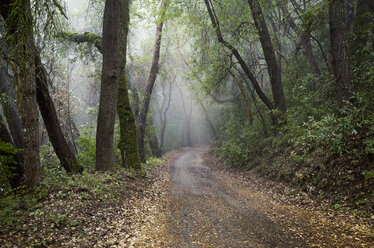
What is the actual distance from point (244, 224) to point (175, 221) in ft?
5.02

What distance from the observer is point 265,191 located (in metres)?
7.70

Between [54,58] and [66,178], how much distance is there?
8947 mm

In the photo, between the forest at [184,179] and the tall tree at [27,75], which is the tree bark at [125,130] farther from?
the tall tree at [27,75]

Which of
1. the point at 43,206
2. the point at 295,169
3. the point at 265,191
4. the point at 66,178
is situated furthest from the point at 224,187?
the point at 43,206

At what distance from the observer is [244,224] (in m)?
4.84

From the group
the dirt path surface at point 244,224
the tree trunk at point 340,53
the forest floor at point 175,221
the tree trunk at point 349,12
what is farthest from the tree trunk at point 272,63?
the tree trunk at point 349,12

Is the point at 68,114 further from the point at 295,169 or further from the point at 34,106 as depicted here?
the point at 295,169

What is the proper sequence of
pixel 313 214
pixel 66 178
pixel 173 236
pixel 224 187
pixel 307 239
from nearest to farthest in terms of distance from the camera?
pixel 307 239, pixel 173 236, pixel 313 214, pixel 66 178, pixel 224 187

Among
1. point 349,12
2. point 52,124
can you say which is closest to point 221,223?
point 52,124

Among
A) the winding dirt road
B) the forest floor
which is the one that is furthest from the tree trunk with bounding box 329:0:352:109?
the winding dirt road

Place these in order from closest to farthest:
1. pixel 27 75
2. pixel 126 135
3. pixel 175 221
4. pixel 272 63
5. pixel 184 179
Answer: pixel 27 75 < pixel 175 221 < pixel 126 135 < pixel 272 63 < pixel 184 179

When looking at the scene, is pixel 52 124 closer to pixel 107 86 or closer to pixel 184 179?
pixel 107 86

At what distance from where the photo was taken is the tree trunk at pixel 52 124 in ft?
20.1

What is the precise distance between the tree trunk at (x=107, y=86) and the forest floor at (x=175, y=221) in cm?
84
